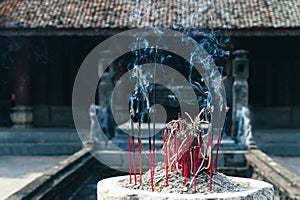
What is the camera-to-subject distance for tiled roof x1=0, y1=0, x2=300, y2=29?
11023 millimetres

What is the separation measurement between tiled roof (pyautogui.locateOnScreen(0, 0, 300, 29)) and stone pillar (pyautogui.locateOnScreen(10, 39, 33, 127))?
0.98 metres

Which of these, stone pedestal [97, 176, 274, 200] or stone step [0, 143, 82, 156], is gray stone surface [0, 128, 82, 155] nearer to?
stone step [0, 143, 82, 156]

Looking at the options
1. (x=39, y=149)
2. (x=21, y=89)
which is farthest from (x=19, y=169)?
(x=21, y=89)

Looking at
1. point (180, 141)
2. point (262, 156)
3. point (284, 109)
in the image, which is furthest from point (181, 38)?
point (180, 141)

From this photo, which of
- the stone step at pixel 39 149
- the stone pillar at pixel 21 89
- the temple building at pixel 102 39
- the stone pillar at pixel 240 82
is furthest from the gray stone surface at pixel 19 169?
the stone pillar at pixel 240 82

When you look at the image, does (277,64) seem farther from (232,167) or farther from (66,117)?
(66,117)

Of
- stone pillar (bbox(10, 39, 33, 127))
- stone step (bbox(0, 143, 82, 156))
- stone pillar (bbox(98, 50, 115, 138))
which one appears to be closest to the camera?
stone pillar (bbox(98, 50, 115, 138))

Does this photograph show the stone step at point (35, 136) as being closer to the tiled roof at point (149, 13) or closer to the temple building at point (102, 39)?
the temple building at point (102, 39)

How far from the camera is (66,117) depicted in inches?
519

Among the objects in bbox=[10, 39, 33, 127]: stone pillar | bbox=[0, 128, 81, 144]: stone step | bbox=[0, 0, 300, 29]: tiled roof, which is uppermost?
bbox=[0, 0, 300, 29]: tiled roof

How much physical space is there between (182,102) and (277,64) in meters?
3.09

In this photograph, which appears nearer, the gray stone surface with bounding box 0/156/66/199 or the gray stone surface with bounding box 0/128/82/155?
the gray stone surface with bounding box 0/156/66/199

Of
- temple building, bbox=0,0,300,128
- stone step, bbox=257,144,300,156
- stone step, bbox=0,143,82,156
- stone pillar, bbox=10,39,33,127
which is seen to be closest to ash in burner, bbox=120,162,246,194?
stone step, bbox=257,144,300,156

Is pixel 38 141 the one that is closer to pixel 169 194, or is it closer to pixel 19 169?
pixel 19 169
